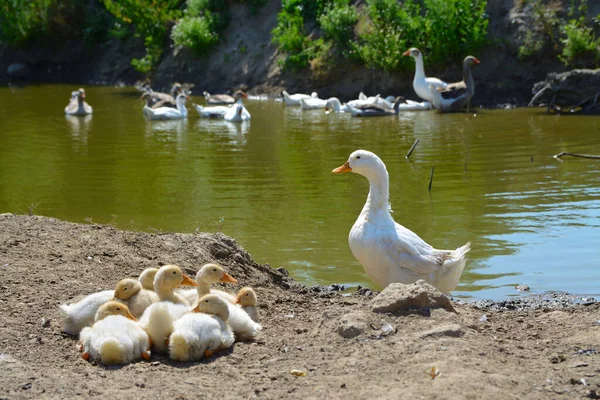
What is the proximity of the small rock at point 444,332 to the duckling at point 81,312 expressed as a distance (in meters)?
2.31

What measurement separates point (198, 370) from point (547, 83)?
18.8m

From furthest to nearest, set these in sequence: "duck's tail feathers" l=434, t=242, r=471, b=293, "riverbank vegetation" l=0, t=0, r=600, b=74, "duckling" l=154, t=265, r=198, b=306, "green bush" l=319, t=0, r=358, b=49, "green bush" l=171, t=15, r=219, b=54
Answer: "green bush" l=171, t=15, r=219, b=54
"green bush" l=319, t=0, r=358, b=49
"riverbank vegetation" l=0, t=0, r=600, b=74
"duck's tail feathers" l=434, t=242, r=471, b=293
"duckling" l=154, t=265, r=198, b=306

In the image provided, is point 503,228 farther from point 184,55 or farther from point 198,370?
point 184,55

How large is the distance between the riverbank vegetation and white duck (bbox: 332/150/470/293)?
17.5 metres

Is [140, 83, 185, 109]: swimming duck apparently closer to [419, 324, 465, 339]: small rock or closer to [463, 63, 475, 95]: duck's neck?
[463, 63, 475, 95]: duck's neck

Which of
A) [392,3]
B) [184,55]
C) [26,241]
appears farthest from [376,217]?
[184,55]

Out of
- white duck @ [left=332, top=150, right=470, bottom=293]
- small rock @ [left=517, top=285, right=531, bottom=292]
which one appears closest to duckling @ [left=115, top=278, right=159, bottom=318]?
white duck @ [left=332, top=150, right=470, bottom=293]

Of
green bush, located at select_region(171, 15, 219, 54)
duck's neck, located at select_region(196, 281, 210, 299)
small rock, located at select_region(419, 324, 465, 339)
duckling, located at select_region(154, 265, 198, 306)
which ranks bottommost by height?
duck's neck, located at select_region(196, 281, 210, 299)

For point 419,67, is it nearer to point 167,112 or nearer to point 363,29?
point 363,29

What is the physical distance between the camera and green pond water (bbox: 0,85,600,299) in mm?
9797

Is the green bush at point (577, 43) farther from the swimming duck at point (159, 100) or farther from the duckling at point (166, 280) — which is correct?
the duckling at point (166, 280)

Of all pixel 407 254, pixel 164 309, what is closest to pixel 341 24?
pixel 407 254

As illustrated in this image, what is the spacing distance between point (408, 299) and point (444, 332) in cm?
53

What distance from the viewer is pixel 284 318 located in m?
6.79
